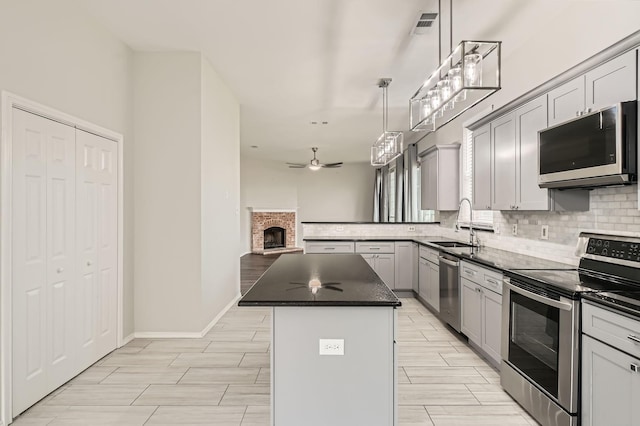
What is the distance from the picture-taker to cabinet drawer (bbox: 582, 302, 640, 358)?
5.34 feet

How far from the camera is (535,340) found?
2389 millimetres

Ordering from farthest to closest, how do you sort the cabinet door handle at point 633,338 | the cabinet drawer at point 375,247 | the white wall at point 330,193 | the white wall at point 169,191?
the white wall at point 330,193
the cabinet drawer at point 375,247
the white wall at point 169,191
the cabinet door handle at point 633,338

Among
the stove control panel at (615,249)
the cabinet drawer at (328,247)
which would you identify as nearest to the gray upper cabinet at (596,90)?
the stove control panel at (615,249)

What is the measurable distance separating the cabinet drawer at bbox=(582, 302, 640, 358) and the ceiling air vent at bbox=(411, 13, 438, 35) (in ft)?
8.20

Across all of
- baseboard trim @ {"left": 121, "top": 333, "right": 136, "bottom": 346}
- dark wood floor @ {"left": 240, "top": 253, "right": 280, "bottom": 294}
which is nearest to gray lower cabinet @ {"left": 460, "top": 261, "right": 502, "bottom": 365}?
baseboard trim @ {"left": 121, "top": 333, "right": 136, "bottom": 346}

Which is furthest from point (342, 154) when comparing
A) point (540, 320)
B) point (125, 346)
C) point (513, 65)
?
point (540, 320)

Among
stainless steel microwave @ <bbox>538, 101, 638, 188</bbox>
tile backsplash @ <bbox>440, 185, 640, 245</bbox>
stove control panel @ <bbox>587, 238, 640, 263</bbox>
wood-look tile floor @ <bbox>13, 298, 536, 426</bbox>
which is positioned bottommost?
wood-look tile floor @ <bbox>13, 298, 536, 426</bbox>

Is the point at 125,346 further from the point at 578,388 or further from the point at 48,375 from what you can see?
the point at 578,388

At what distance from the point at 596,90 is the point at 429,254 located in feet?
9.63

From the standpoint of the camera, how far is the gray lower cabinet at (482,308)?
2.99 meters

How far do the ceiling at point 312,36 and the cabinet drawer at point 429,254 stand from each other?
2260 millimetres

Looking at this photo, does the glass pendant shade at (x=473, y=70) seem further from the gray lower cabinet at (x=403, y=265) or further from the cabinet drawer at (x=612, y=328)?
the gray lower cabinet at (x=403, y=265)

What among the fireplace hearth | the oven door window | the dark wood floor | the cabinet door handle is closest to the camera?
the cabinet door handle

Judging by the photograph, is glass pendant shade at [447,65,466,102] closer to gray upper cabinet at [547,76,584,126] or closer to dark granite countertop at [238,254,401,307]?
gray upper cabinet at [547,76,584,126]
